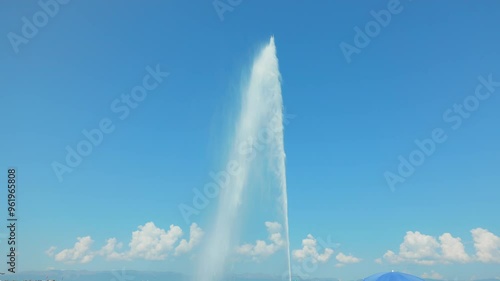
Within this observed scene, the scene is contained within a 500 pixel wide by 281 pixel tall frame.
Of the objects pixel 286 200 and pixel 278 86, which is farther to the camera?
pixel 278 86

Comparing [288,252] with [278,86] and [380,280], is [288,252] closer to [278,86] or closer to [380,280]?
[380,280]

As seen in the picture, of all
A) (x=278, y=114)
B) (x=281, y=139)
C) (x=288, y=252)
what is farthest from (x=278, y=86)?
(x=288, y=252)

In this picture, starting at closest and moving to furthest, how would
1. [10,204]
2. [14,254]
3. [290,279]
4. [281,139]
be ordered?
1. [290,279]
2. [10,204]
3. [14,254]
4. [281,139]

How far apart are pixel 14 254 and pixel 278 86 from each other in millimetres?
37573

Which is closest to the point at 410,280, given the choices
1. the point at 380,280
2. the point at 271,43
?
the point at 380,280

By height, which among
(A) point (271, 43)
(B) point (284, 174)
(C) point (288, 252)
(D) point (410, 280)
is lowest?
(D) point (410, 280)

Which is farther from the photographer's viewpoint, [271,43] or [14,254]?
[271,43]

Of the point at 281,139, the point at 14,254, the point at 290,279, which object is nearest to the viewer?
the point at 290,279

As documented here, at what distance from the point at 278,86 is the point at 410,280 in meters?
31.2

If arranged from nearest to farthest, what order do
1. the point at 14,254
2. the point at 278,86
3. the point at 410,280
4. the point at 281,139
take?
the point at 410,280 < the point at 14,254 < the point at 281,139 < the point at 278,86

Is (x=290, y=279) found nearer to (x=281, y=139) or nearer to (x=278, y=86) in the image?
(x=281, y=139)

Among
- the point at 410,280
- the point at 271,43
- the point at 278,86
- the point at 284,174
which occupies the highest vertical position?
the point at 271,43

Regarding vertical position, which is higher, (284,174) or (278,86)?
(278,86)

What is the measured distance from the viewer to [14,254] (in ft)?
162
